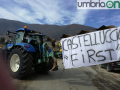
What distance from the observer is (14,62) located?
5.38 meters

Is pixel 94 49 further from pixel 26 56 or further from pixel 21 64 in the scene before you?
pixel 21 64

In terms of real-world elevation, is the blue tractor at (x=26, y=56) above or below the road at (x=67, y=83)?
above

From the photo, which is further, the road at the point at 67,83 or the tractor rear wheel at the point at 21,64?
the tractor rear wheel at the point at 21,64

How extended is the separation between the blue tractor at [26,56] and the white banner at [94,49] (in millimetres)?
747

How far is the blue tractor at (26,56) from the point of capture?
4.75 m

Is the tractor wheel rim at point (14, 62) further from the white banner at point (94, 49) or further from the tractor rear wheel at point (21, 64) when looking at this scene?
the white banner at point (94, 49)

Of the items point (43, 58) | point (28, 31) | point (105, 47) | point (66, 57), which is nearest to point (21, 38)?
point (28, 31)

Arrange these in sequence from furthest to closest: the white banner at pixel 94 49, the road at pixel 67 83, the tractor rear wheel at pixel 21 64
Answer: the tractor rear wheel at pixel 21 64 < the white banner at pixel 94 49 < the road at pixel 67 83

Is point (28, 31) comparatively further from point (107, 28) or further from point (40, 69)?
point (107, 28)

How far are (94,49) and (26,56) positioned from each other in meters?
2.96

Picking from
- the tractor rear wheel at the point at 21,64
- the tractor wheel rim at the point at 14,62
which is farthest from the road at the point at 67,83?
the tractor wheel rim at the point at 14,62

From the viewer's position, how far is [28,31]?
18.7 feet

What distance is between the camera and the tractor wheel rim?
5.27 meters

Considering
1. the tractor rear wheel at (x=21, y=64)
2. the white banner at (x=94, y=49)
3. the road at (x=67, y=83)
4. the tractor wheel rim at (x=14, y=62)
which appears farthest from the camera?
the tractor wheel rim at (x=14, y=62)
